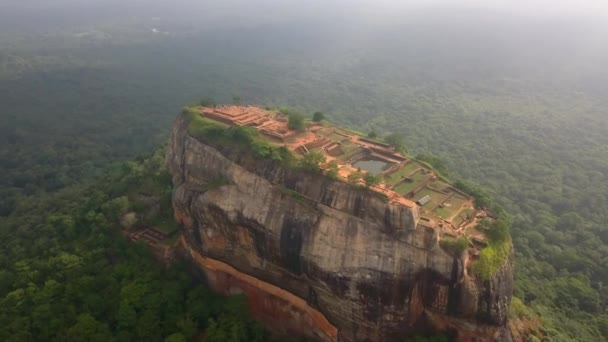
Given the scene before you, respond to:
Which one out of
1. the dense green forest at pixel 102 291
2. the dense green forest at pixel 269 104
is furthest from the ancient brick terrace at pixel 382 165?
the dense green forest at pixel 102 291

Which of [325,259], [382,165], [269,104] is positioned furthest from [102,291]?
[269,104]

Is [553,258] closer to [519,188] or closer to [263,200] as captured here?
[519,188]

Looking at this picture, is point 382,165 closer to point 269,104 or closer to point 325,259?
point 325,259

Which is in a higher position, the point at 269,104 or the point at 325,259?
the point at 325,259

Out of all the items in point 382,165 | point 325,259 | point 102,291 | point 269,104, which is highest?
point 382,165

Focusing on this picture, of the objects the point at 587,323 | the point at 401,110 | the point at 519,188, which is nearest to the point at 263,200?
the point at 587,323

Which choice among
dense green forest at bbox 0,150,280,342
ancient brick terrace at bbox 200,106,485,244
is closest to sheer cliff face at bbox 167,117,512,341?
ancient brick terrace at bbox 200,106,485,244

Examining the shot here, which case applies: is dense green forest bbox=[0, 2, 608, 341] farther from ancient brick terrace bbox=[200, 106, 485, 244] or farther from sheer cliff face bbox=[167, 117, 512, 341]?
ancient brick terrace bbox=[200, 106, 485, 244]
